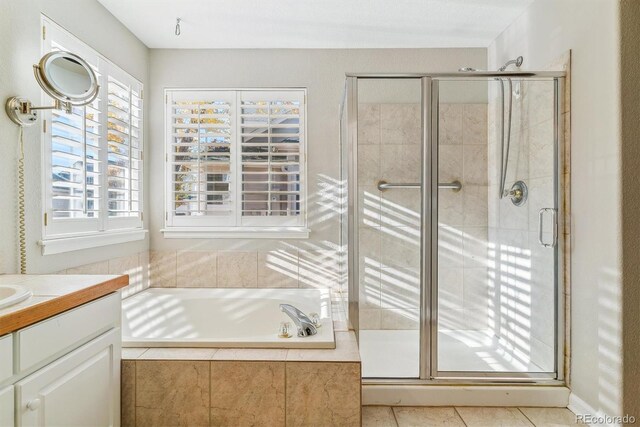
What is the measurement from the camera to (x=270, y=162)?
3172 mm

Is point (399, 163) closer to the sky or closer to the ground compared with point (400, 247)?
closer to the sky

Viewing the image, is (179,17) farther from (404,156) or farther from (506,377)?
(506,377)

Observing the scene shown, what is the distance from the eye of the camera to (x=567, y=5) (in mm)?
2162

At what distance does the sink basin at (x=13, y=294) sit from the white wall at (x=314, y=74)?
1756 mm

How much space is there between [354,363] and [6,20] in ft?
7.21

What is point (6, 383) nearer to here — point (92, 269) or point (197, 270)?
point (92, 269)

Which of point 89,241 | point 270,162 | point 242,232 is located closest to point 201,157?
point 270,162

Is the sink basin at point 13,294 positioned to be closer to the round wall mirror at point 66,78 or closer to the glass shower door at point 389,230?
the round wall mirror at point 66,78

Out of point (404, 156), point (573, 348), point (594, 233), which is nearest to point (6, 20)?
point (404, 156)

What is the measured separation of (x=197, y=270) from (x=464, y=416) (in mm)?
2125

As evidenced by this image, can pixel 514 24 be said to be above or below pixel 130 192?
above

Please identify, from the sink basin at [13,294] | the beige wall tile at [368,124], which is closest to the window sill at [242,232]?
the beige wall tile at [368,124]

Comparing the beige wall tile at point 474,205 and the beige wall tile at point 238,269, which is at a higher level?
the beige wall tile at point 474,205

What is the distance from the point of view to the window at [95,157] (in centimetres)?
213
